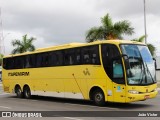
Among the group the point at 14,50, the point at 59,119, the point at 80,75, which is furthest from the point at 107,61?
the point at 14,50

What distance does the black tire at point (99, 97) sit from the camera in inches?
716

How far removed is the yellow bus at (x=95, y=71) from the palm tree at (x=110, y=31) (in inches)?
651

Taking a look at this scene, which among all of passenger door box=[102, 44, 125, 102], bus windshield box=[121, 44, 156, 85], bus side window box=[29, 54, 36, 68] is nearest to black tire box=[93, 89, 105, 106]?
passenger door box=[102, 44, 125, 102]

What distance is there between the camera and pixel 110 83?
17578mm

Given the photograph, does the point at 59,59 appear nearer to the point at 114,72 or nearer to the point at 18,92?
the point at 114,72

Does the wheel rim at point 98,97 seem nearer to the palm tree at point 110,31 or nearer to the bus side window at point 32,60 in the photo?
the bus side window at point 32,60

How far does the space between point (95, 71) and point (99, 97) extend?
1318mm

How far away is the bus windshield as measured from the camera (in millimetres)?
16797

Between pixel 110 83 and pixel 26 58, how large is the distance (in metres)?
8.87

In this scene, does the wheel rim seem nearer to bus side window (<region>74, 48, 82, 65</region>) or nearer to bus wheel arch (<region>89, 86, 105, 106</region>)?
bus wheel arch (<region>89, 86, 105, 106</region>)

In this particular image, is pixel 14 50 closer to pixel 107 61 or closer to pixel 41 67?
pixel 41 67

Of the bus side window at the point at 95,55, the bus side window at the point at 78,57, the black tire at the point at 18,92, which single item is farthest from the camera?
the black tire at the point at 18,92

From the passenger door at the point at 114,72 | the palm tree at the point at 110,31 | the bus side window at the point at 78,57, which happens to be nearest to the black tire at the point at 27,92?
the bus side window at the point at 78,57

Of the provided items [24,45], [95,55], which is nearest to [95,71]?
[95,55]
